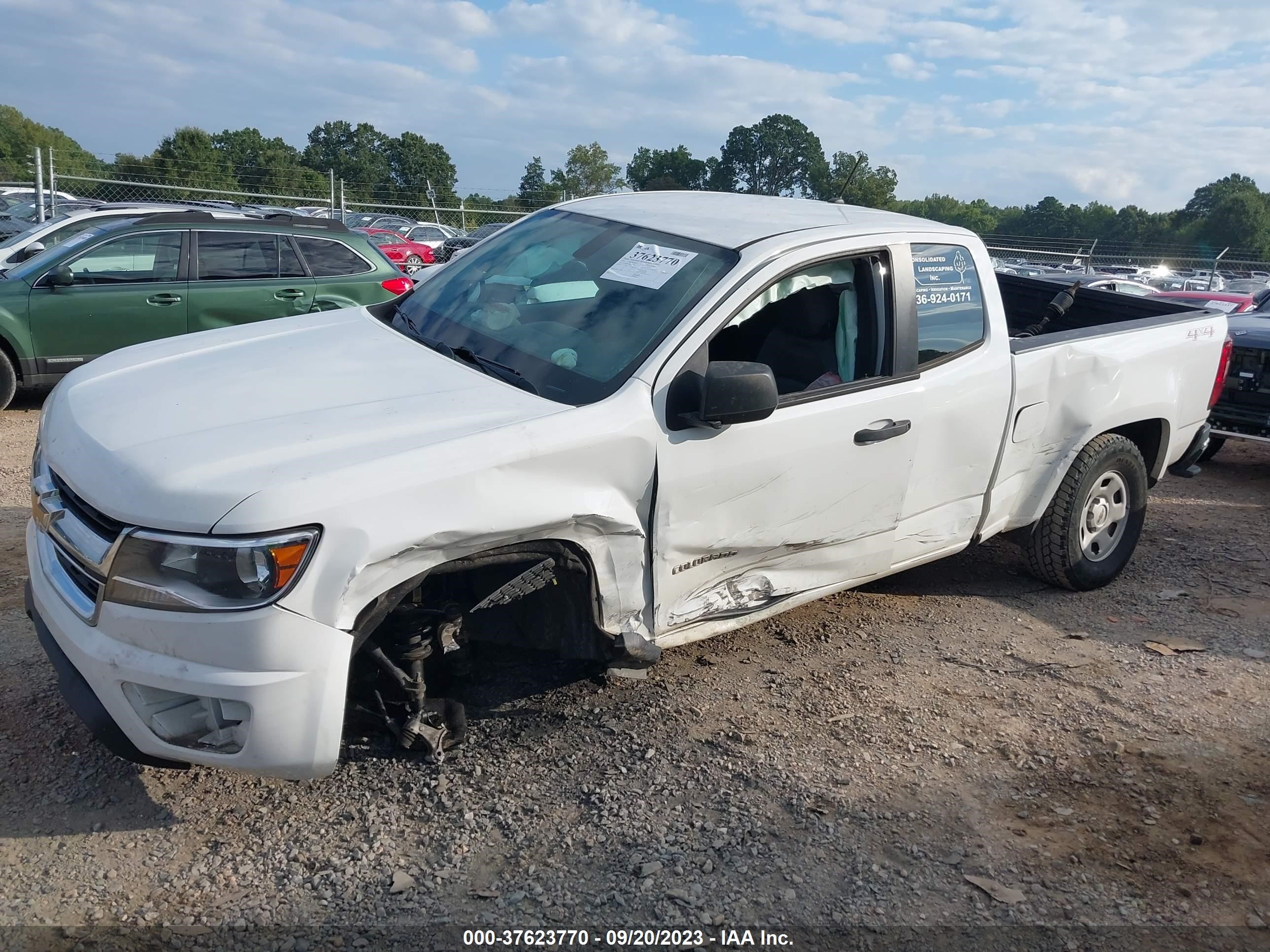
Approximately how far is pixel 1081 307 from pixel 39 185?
15011 millimetres

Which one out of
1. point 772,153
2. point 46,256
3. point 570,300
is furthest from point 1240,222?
point 570,300

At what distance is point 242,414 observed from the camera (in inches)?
117

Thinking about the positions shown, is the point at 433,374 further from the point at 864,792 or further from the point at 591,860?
the point at 864,792

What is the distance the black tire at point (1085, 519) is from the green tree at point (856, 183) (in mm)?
1661

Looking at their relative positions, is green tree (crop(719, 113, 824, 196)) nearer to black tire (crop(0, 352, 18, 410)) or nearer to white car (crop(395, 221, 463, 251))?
white car (crop(395, 221, 463, 251))

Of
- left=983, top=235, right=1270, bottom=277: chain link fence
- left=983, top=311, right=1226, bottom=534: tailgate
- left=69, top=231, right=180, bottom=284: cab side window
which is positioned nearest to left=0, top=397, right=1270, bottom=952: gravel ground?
left=983, top=311, right=1226, bottom=534: tailgate

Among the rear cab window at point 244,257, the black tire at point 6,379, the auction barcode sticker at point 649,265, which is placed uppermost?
the auction barcode sticker at point 649,265

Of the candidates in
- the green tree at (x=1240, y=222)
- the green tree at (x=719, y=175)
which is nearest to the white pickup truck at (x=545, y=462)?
the green tree at (x=719, y=175)

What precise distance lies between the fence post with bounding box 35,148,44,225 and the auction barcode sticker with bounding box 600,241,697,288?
14.3 m

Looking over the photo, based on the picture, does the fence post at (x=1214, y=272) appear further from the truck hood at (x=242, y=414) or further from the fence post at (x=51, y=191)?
the truck hood at (x=242, y=414)

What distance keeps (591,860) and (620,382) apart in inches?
56.5

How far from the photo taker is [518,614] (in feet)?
11.2

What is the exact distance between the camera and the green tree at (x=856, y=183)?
520 centimetres

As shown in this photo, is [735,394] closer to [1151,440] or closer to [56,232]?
[1151,440]
